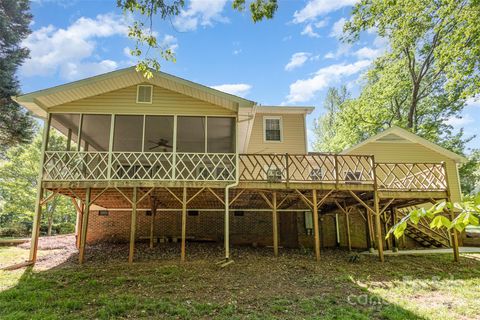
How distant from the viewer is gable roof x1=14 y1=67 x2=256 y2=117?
10172 mm

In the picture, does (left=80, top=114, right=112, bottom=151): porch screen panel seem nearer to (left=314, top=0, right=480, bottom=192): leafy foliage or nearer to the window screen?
the window screen

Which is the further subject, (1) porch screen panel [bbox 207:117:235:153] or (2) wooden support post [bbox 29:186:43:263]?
(1) porch screen panel [bbox 207:117:235:153]

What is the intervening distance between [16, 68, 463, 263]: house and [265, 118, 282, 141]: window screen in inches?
2.1

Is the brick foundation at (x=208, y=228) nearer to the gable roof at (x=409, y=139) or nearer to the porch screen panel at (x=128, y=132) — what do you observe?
the porch screen panel at (x=128, y=132)

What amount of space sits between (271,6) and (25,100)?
28.8 ft

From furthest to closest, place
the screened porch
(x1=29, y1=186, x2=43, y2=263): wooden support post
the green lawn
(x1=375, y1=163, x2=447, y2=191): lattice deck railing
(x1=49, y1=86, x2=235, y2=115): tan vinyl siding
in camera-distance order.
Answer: (x1=375, y1=163, x2=447, y2=191): lattice deck railing
(x1=49, y1=86, x2=235, y2=115): tan vinyl siding
the screened porch
(x1=29, y1=186, x2=43, y2=263): wooden support post
the green lawn

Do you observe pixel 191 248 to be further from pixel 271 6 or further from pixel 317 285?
pixel 271 6

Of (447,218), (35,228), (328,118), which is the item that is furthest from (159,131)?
(328,118)

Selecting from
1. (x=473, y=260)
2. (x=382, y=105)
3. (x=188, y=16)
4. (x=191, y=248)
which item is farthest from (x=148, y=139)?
(x=382, y=105)

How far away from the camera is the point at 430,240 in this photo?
15.1m

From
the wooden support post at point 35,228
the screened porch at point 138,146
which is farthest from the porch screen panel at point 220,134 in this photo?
the wooden support post at point 35,228

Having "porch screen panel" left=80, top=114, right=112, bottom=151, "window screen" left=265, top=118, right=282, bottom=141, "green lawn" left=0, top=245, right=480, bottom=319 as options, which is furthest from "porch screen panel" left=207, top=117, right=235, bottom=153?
"green lawn" left=0, top=245, right=480, bottom=319

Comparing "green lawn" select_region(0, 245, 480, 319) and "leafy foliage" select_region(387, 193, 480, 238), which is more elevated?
"leafy foliage" select_region(387, 193, 480, 238)

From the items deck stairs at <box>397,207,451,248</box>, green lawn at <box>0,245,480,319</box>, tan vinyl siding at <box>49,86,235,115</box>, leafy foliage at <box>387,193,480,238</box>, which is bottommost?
green lawn at <box>0,245,480,319</box>
